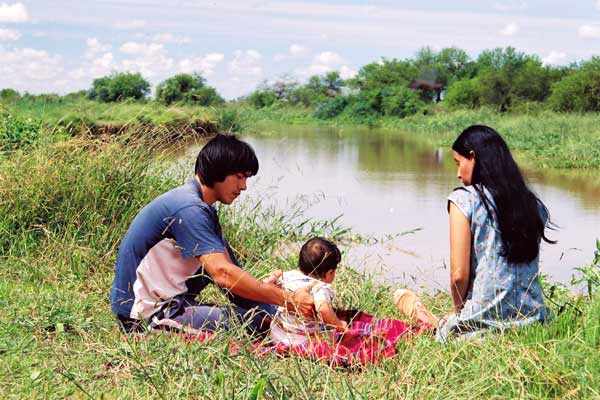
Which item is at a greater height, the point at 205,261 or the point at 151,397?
the point at 205,261

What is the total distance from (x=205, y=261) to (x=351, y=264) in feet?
8.38

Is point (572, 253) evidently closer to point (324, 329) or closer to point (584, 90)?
point (324, 329)

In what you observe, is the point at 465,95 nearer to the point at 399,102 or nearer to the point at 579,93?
the point at 399,102

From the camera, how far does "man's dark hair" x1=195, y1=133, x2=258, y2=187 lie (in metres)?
3.17

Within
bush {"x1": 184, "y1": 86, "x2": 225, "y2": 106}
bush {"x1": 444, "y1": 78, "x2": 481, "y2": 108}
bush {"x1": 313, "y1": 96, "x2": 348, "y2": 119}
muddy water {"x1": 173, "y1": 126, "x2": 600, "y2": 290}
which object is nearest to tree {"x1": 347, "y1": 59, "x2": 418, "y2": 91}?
bush {"x1": 313, "y1": 96, "x2": 348, "y2": 119}

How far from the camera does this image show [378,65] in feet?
167

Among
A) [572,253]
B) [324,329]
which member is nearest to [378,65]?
[572,253]

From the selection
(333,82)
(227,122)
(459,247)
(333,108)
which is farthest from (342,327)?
(333,82)

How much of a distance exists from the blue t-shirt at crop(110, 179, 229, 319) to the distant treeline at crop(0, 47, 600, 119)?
3715 mm

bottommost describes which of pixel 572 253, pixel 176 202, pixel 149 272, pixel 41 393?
pixel 572 253

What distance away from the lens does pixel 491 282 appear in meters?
3.02

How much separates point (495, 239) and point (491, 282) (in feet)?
0.56

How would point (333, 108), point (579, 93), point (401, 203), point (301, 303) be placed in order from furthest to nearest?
point (333, 108) → point (579, 93) → point (401, 203) → point (301, 303)

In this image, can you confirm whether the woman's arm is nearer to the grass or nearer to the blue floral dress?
the blue floral dress
